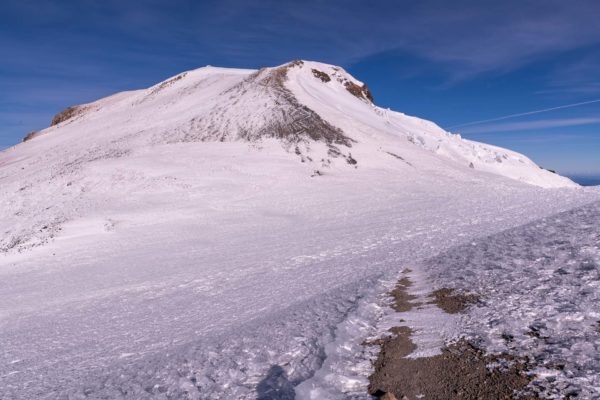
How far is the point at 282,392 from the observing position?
6.12 m

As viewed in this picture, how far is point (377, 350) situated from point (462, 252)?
6.64 meters

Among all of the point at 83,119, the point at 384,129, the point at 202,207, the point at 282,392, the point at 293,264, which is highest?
the point at 83,119

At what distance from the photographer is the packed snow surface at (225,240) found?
750 cm

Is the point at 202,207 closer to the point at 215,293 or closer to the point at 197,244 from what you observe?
the point at 197,244

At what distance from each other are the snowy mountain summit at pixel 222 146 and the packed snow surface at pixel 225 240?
237mm

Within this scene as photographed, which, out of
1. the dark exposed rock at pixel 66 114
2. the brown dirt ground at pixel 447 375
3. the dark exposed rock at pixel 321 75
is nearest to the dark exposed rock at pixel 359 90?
the dark exposed rock at pixel 321 75

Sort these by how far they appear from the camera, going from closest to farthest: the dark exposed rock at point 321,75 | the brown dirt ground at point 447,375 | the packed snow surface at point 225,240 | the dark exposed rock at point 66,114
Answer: the brown dirt ground at point 447,375 < the packed snow surface at point 225,240 < the dark exposed rock at point 321,75 < the dark exposed rock at point 66,114

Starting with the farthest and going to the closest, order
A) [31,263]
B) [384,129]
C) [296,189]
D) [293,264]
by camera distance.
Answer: [384,129]
[296,189]
[31,263]
[293,264]

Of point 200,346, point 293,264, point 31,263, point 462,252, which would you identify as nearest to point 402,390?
point 200,346

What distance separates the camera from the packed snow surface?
7500mm

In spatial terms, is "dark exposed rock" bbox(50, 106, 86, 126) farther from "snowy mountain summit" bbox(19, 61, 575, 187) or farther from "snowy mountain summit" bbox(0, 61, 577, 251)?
"snowy mountain summit" bbox(0, 61, 577, 251)

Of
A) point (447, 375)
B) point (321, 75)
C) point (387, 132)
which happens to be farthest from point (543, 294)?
point (321, 75)

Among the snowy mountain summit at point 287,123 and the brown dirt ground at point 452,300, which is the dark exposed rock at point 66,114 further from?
the brown dirt ground at point 452,300

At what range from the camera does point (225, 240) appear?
2044cm
